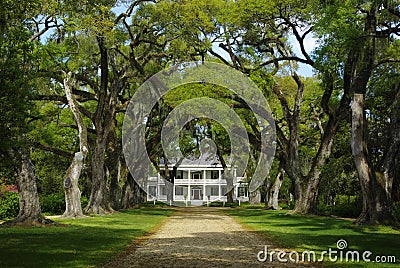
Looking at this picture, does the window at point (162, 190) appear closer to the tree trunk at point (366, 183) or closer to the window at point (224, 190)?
the window at point (224, 190)

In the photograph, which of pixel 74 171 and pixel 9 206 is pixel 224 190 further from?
pixel 74 171

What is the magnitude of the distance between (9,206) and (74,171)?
4.13m

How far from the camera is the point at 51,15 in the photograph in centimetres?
1850

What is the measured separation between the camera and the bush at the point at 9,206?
928 inches

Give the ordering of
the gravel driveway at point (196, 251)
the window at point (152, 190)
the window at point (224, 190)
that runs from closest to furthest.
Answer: the gravel driveway at point (196, 251) < the window at point (224, 190) < the window at point (152, 190)

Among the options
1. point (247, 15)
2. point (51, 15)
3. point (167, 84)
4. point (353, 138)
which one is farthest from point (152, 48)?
point (353, 138)

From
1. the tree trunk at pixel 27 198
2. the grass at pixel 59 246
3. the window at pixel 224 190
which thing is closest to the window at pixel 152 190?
the window at pixel 224 190

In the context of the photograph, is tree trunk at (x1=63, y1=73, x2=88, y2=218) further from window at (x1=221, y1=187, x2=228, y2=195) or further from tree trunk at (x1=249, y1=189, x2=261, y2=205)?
window at (x1=221, y1=187, x2=228, y2=195)

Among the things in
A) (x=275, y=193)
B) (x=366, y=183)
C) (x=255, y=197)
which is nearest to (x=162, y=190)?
(x=255, y=197)

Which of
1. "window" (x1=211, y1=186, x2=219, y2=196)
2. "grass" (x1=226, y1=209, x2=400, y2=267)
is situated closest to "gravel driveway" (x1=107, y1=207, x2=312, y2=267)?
"grass" (x1=226, y1=209, x2=400, y2=267)

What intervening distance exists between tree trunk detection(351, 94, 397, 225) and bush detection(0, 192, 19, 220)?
14.7 m

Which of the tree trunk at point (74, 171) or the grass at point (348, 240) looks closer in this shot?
the grass at point (348, 240)

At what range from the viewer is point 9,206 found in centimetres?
2395

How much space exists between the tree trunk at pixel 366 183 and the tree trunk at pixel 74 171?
36.1 ft
